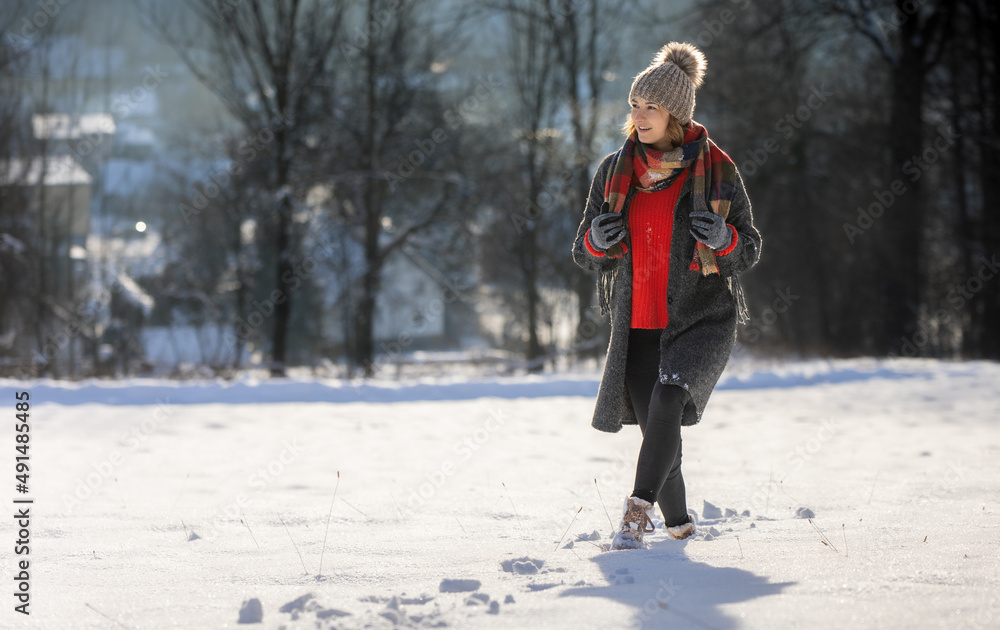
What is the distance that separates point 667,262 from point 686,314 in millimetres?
186

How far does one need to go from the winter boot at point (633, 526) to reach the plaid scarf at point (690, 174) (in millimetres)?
781

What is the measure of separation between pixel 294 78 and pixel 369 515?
1242cm

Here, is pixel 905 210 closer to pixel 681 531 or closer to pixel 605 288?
pixel 605 288

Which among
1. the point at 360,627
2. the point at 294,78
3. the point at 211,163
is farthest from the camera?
the point at 211,163

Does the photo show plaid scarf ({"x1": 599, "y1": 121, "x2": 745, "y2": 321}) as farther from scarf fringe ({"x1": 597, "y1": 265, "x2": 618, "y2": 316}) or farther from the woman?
scarf fringe ({"x1": 597, "y1": 265, "x2": 618, "y2": 316})

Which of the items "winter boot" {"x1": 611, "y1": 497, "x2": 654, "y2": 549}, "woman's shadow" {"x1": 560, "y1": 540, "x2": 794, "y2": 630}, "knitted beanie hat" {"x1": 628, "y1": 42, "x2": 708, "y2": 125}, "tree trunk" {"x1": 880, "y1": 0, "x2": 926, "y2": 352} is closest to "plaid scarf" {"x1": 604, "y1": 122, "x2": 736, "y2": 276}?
"knitted beanie hat" {"x1": 628, "y1": 42, "x2": 708, "y2": 125}

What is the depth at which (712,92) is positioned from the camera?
1498cm

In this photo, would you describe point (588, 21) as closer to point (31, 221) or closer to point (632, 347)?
point (31, 221)

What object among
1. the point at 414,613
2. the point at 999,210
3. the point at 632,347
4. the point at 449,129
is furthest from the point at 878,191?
the point at 414,613

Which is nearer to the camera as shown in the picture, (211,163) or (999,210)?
(999,210)

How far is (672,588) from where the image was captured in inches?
79.7

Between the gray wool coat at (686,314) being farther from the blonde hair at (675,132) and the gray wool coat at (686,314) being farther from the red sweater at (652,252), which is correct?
the blonde hair at (675,132)

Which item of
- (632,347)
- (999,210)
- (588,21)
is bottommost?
(632,347)

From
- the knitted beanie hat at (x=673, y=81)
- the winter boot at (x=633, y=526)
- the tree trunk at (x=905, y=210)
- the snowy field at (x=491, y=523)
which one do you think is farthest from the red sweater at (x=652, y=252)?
the tree trunk at (x=905, y=210)
